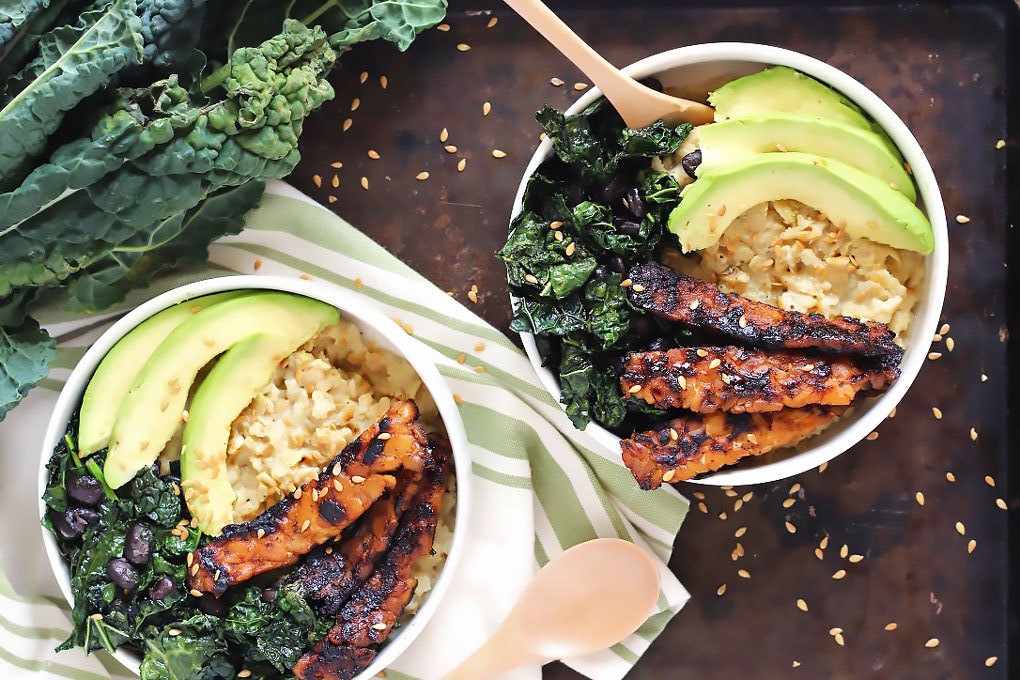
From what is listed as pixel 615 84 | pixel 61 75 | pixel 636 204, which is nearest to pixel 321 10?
pixel 61 75

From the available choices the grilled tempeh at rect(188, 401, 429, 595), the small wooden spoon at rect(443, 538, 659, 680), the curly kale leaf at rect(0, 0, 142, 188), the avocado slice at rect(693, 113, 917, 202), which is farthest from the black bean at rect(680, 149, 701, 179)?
the curly kale leaf at rect(0, 0, 142, 188)

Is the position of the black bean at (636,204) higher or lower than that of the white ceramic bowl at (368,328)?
higher

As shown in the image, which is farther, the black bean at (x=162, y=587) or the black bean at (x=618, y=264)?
the black bean at (x=162, y=587)

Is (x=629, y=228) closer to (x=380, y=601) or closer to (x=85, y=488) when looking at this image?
(x=380, y=601)

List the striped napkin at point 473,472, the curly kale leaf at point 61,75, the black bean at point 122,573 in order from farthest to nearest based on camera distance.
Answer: the striped napkin at point 473,472 → the black bean at point 122,573 → the curly kale leaf at point 61,75

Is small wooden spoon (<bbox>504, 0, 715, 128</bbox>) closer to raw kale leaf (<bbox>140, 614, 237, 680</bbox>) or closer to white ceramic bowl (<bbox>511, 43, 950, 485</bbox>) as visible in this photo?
white ceramic bowl (<bbox>511, 43, 950, 485</bbox>)

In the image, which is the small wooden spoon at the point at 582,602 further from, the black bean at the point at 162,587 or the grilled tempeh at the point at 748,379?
the black bean at the point at 162,587

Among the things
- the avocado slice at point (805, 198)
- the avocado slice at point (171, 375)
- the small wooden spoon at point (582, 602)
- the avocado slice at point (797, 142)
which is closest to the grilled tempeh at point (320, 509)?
the avocado slice at point (171, 375)
